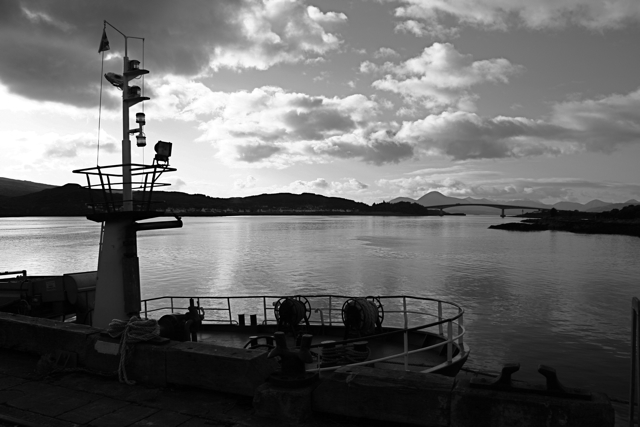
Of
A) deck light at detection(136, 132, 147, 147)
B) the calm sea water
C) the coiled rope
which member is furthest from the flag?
the calm sea water

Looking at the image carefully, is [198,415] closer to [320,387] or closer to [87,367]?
[320,387]

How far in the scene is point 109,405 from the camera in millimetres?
6484

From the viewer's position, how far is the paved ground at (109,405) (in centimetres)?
589

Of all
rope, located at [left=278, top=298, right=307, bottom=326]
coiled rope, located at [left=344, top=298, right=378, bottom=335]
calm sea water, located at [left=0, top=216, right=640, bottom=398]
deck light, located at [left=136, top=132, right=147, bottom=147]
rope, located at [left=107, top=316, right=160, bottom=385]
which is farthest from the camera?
calm sea water, located at [left=0, top=216, right=640, bottom=398]

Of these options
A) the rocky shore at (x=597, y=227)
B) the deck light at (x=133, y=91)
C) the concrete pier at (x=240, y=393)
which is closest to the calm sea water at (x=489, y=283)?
the concrete pier at (x=240, y=393)

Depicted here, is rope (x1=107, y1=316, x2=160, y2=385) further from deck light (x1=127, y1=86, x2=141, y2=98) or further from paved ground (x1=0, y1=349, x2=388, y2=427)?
deck light (x1=127, y1=86, x2=141, y2=98)

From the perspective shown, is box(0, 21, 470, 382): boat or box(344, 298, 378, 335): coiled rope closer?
box(0, 21, 470, 382): boat

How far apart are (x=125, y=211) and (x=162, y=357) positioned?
384 centimetres

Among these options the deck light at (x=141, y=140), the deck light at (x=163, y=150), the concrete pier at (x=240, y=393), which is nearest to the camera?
the concrete pier at (x=240, y=393)

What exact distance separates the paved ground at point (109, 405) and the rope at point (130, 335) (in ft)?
0.81

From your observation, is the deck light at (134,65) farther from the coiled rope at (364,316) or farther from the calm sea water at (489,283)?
the calm sea water at (489,283)

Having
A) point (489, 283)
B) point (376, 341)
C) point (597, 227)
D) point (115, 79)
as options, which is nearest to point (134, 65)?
point (115, 79)

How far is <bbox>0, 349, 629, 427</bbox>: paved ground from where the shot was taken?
5887mm

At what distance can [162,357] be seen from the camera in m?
7.14
